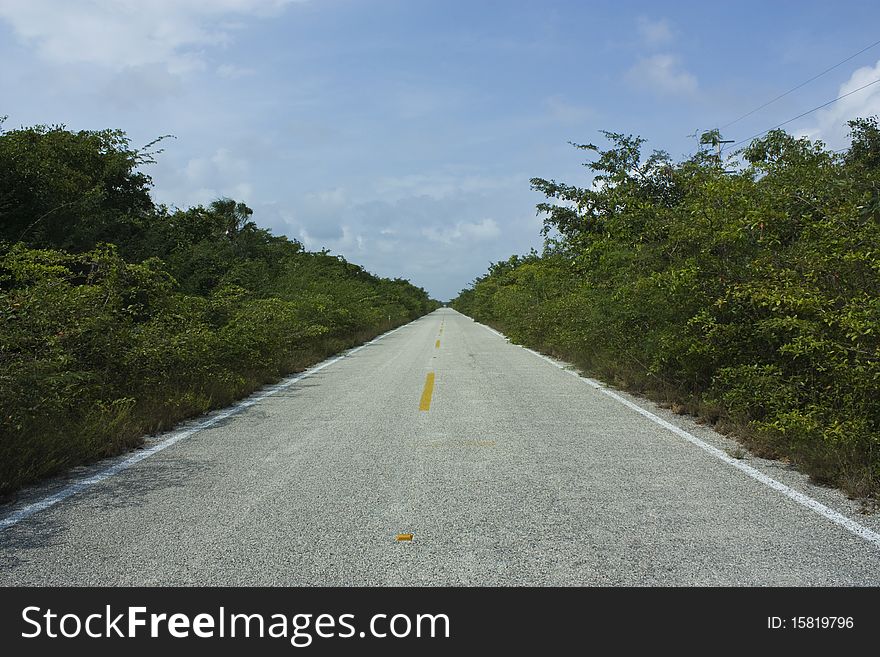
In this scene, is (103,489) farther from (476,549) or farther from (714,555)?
(714,555)

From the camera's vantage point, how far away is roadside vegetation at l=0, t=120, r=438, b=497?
5.98 metres

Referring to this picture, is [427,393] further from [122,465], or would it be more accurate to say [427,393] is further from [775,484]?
[775,484]

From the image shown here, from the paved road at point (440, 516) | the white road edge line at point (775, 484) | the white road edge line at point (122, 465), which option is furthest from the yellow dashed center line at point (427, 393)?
the white road edge line at point (775, 484)

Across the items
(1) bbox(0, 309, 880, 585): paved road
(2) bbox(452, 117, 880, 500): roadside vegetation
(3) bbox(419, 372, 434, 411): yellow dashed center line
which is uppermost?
(2) bbox(452, 117, 880, 500): roadside vegetation

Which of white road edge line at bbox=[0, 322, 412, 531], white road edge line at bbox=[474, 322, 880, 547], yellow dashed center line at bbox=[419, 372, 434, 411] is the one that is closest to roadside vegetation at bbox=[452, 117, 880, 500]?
white road edge line at bbox=[474, 322, 880, 547]

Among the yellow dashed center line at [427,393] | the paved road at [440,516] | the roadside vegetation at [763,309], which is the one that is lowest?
the paved road at [440,516]

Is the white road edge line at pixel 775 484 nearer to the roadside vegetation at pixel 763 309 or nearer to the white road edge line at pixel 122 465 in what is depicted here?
the roadside vegetation at pixel 763 309

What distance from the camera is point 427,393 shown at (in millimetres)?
10906

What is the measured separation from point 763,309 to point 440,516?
5.14 metres

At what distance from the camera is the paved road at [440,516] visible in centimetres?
353

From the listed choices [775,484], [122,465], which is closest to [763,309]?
[775,484]

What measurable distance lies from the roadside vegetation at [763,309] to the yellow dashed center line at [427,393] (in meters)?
3.24

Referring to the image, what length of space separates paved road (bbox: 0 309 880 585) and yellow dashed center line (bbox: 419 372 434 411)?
1.46m

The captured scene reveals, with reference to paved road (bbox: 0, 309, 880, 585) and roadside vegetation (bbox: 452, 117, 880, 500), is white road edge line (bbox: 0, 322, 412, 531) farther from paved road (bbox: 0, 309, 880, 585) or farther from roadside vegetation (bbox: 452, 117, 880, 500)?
roadside vegetation (bbox: 452, 117, 880, 500)
